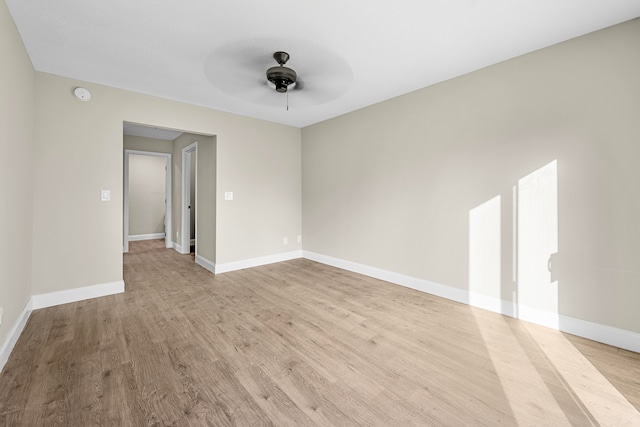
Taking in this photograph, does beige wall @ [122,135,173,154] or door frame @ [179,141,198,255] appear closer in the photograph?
door frame @ [179,141,198,255]

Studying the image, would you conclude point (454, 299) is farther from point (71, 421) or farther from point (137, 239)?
point (137, 239)

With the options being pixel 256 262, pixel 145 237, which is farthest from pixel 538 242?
pixel 145 237

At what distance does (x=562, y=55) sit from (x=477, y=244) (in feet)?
6.00

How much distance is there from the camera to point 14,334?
213 cm

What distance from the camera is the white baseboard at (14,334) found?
186 cm

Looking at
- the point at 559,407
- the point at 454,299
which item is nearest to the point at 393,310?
the point at 454,299

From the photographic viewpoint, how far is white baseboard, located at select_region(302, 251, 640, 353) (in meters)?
2.08

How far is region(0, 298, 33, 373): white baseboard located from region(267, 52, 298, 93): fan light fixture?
2840 mm

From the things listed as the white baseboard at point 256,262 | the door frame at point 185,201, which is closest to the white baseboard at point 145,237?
the door frame at point 185,201

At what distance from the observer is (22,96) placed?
2.31 m

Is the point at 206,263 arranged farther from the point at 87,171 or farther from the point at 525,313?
the point at 525,313

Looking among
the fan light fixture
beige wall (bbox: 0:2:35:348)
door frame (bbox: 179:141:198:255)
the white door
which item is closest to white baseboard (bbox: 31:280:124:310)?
beige wall (bbox: 0:2:35:348)

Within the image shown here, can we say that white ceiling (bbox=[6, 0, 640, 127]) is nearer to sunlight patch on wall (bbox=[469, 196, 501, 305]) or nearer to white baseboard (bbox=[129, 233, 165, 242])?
sunlight patch on wall (bbox=[469, 196, 501, 305])

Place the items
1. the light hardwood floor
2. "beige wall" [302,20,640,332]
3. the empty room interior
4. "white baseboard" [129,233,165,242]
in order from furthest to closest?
"white baseboard" [129,233,165,242]
"beige wall" [302,20,640,332]
the empty room interior
the light hardwood floor
